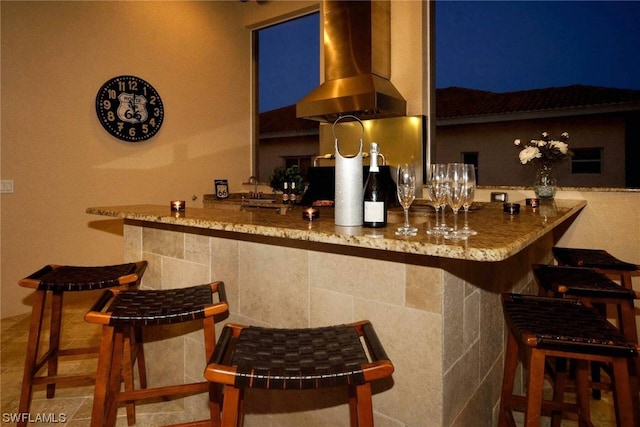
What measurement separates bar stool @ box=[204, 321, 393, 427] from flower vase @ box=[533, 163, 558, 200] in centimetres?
226

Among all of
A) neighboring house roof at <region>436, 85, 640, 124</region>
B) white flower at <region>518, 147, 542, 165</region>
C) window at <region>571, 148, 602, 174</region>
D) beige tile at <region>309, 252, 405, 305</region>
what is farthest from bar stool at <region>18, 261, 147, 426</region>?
window at <region>571, 148, 602, 174</region>

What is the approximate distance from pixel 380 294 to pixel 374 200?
296 mm

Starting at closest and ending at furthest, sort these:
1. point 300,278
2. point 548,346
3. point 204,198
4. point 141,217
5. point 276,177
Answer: point 548,346 < point 300,278 < point 141,217 < point 276,177 < point 204,198

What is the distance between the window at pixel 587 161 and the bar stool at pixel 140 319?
14630 mm

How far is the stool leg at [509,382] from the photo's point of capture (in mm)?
1486

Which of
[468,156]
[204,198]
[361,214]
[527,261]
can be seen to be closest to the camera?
[361,214]

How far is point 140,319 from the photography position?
1.24 metres

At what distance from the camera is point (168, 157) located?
438 cm

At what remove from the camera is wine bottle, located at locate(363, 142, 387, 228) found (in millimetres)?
1239

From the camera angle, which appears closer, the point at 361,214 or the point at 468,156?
the point at 361,214

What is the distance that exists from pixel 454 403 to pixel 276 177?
2.83 m

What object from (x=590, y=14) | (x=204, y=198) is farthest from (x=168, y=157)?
(x=590, y=14)

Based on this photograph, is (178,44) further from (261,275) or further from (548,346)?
(548,346)

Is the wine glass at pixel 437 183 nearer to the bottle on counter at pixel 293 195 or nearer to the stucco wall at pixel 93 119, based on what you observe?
the bottle on counter at pixel 293 195
